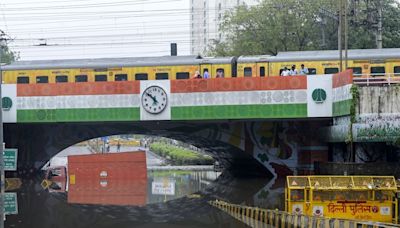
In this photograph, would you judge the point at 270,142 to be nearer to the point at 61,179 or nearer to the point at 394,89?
the point at 394,89

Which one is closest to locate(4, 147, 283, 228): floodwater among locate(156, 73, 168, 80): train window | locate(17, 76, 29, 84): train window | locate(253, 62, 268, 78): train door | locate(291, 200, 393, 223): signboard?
locate(291, 200, 393, 223): signboard

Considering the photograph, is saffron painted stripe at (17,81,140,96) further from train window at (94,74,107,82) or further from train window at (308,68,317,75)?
train window at (308,68,317,75)

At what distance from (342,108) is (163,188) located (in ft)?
49.1

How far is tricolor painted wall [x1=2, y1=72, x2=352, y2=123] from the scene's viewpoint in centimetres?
2967

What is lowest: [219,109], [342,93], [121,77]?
[219,109]

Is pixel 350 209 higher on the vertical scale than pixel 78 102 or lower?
lower

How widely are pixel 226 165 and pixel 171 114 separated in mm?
20552

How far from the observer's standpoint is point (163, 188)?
38.6 meters

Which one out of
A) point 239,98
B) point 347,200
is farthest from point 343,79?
point 347,200

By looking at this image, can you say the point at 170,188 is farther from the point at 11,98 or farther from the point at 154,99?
the point at 11,98

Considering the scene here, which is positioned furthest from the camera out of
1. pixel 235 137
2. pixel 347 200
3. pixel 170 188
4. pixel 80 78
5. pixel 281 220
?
pixel 170 188

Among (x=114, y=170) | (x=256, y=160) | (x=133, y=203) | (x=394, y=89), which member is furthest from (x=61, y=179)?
(x=394, y=89)

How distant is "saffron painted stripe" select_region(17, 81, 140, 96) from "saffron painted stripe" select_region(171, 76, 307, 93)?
2428 millimetres

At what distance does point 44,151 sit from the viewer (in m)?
42.0
